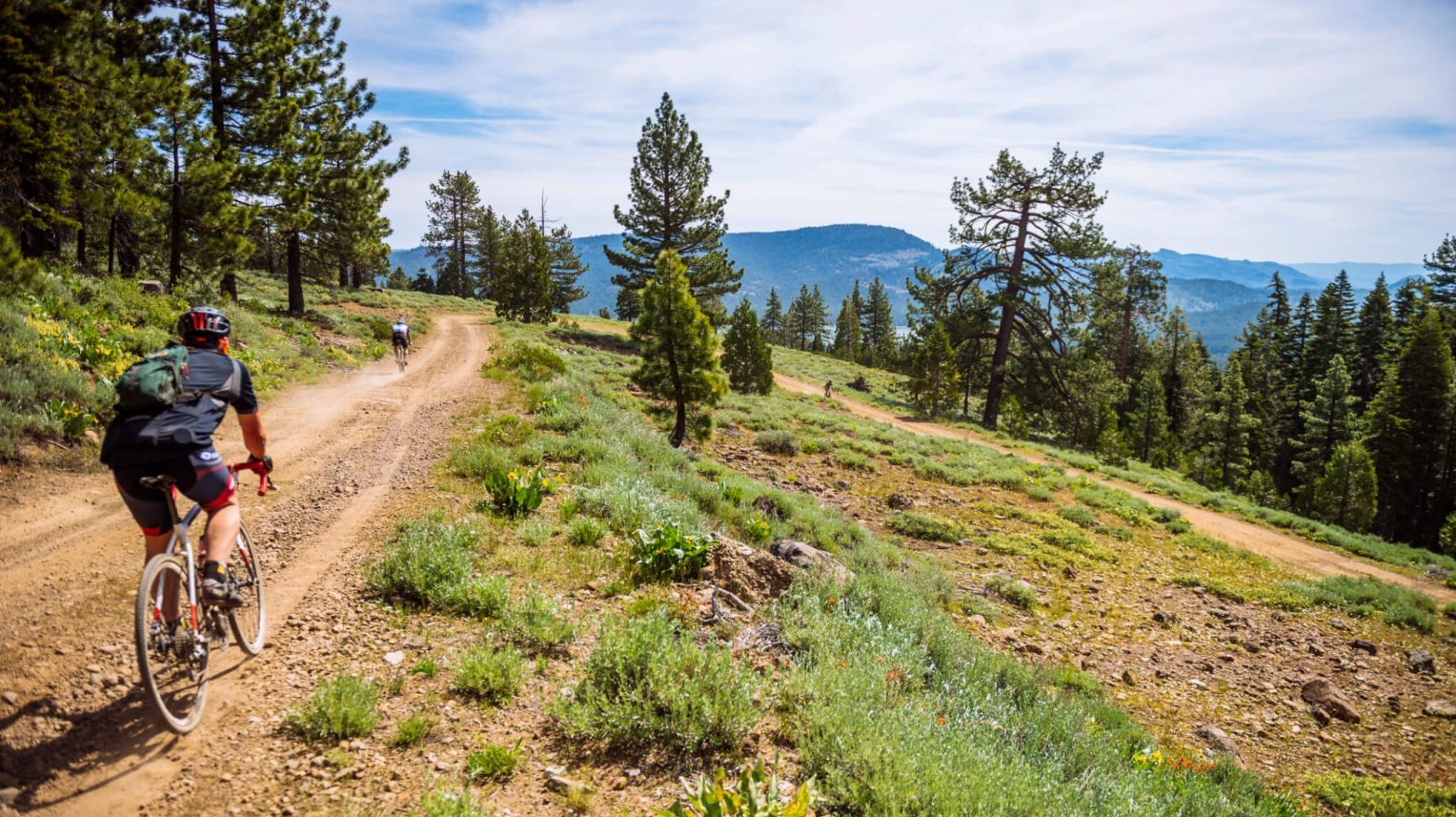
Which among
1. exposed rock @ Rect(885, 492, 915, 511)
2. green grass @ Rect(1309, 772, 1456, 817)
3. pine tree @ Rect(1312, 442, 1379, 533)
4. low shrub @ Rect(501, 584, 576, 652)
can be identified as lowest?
pine tree @ Rect(1312, 442, 1379, 533)

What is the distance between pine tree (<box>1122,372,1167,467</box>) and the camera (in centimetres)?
4978

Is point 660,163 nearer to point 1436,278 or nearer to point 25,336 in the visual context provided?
point 25,336

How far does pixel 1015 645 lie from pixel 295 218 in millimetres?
25768

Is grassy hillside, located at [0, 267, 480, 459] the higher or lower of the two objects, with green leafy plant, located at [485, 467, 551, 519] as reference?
higher

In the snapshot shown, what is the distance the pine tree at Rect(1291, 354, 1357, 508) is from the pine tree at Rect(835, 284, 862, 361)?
188ft

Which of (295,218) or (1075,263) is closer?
(295,218)

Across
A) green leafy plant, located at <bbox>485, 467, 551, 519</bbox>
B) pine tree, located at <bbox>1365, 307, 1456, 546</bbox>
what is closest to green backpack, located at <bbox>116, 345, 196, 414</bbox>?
green leafy plant, located at <bbox>485, 467, 551, 519</bbox>

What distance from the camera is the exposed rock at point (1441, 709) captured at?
9258 mm

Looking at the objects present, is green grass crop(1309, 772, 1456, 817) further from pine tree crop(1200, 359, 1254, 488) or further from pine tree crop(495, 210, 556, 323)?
pine tree crop(1200, 359, 1254, 488)

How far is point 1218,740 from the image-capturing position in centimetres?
813

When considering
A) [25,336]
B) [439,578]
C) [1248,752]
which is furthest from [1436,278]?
[25,336]

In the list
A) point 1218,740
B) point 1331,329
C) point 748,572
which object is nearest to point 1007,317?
point 1218,740

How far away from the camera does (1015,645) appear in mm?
9961

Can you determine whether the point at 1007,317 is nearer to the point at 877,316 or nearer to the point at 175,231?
the point at 175,231
